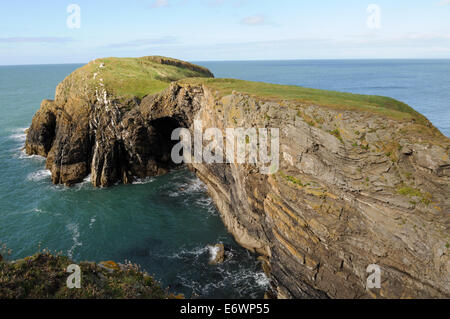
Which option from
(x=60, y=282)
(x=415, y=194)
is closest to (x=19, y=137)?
(x=60, y=282)

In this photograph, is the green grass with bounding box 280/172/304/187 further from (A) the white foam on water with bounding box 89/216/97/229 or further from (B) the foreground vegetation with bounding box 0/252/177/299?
(A) the white foam on water with bounding box 89/216/97/229

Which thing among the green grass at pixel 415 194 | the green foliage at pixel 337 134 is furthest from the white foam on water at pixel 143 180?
the green grass at pixel 415 194

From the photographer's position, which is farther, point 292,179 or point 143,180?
point 143,180

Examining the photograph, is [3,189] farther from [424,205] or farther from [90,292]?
[424,205]

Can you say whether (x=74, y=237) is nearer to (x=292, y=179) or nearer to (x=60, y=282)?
(x=60, y=282)

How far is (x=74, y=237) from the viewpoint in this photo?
104ft

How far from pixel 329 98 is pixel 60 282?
24.3 metres

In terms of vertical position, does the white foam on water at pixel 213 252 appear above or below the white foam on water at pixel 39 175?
below

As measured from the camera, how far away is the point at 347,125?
1861 cm

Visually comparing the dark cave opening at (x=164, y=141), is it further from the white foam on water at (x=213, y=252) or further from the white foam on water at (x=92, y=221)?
the white foam on water at (x=213, y=252)

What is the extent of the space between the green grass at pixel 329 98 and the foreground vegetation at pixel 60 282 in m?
18.2

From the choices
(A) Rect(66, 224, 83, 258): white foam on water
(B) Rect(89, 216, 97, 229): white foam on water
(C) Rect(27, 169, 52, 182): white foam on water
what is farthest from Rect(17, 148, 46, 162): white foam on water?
(A) Rect(66, 224, 83, 258): white foam on water

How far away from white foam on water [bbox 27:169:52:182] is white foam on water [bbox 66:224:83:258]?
62.4 ft

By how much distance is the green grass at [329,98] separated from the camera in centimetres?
2029
